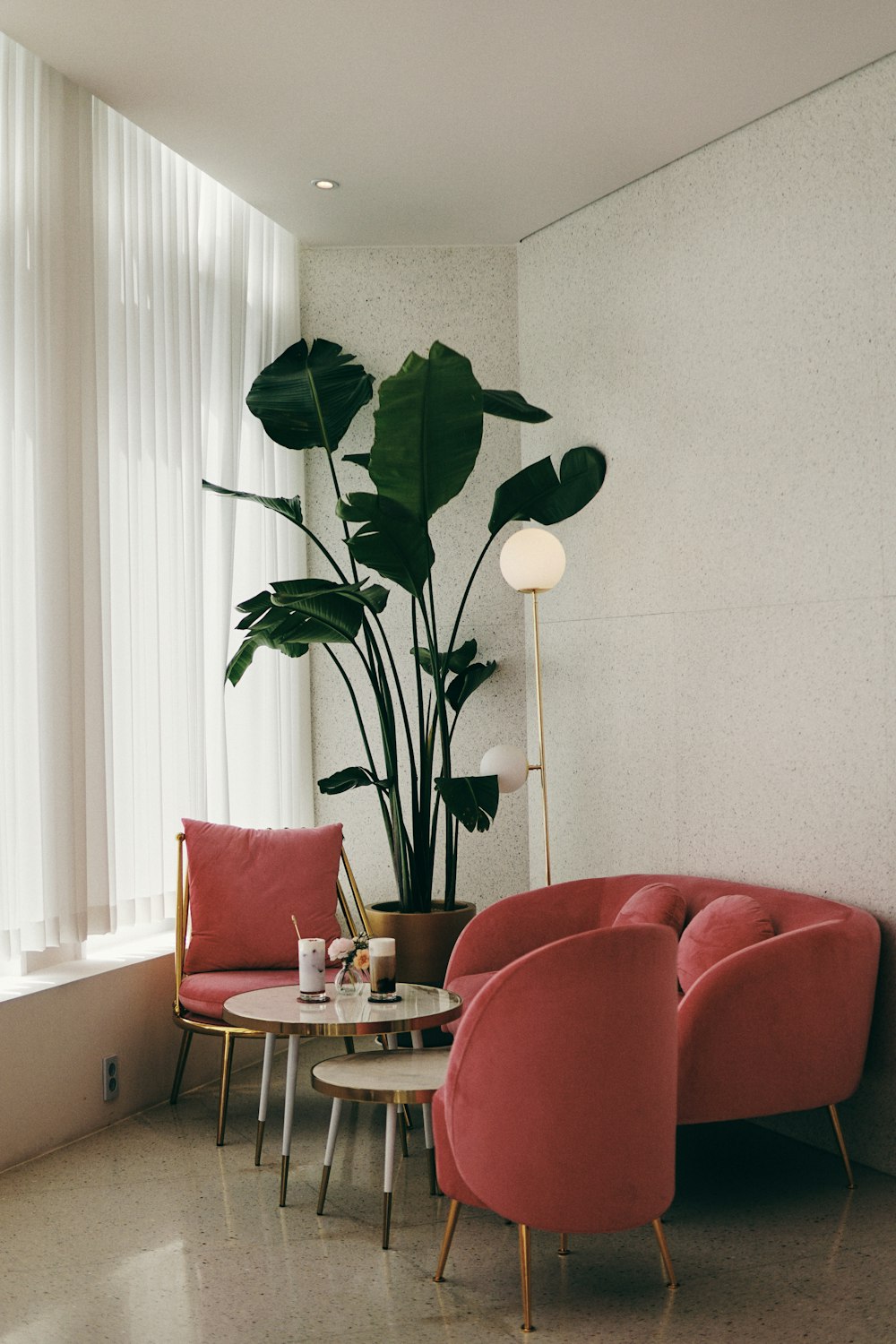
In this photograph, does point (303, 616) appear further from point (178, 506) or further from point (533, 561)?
point (533, 561)

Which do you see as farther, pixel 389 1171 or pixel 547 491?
pixel 547 491

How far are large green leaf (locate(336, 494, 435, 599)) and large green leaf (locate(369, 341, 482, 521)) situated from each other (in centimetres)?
5

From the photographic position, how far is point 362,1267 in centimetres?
286

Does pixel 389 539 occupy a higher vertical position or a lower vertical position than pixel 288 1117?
higher

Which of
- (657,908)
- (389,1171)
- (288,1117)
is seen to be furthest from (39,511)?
(657,908)

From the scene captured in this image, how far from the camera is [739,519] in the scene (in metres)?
4.07

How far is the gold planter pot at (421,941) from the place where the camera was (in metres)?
4.41

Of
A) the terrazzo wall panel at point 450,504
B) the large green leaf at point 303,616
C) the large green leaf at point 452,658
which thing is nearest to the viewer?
the large green leaf at point 303,616

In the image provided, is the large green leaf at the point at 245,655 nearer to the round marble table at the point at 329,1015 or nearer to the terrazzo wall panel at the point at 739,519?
the terrazzo wall panel at the point at 739,519

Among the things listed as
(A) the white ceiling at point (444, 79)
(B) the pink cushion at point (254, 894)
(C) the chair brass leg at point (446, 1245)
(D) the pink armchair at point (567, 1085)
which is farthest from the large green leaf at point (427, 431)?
(C) the chair brass leg at point (446, 1245)

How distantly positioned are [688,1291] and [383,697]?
2470 millimetres

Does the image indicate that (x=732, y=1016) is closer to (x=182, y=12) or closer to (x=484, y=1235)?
(x=484, y=1235)

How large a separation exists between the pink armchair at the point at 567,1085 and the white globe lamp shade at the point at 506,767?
68.3 inches

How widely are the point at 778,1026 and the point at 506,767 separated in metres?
1.45
